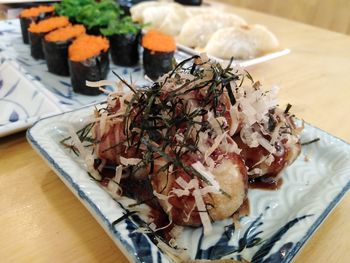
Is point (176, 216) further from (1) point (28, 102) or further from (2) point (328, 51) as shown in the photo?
(2) point (328, 51)

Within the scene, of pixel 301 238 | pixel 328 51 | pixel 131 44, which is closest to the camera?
pixel 301 238

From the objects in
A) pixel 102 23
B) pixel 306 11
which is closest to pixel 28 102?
pixel 102 23

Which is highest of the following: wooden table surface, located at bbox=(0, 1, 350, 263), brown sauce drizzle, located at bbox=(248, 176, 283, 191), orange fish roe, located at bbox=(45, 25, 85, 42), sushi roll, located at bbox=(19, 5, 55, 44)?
orange fish roe, located at bbox=(45, 25, 85, 42)

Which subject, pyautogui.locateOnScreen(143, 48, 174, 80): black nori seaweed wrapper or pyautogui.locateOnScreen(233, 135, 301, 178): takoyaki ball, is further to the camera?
pyautogui.locateOnScreen(143, 48, 174, 80): black nori seaweed wrapper

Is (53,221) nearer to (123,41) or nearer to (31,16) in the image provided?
(123,41)

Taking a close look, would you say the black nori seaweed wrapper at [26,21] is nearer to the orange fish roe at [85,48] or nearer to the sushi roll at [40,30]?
the sushi roll at [40,30]

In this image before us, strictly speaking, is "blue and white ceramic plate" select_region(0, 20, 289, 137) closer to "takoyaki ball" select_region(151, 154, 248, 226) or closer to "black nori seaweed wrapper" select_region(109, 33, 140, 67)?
"black nori seaweed wrapper" select_region(109, 33, 140, 67)

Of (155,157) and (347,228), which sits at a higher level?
(155,157)

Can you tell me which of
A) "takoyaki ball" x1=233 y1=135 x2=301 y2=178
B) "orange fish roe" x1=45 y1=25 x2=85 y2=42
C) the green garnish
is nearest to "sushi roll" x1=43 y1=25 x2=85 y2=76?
"orange fish roe" x1=45 y1=25 x2=85 y2=42
